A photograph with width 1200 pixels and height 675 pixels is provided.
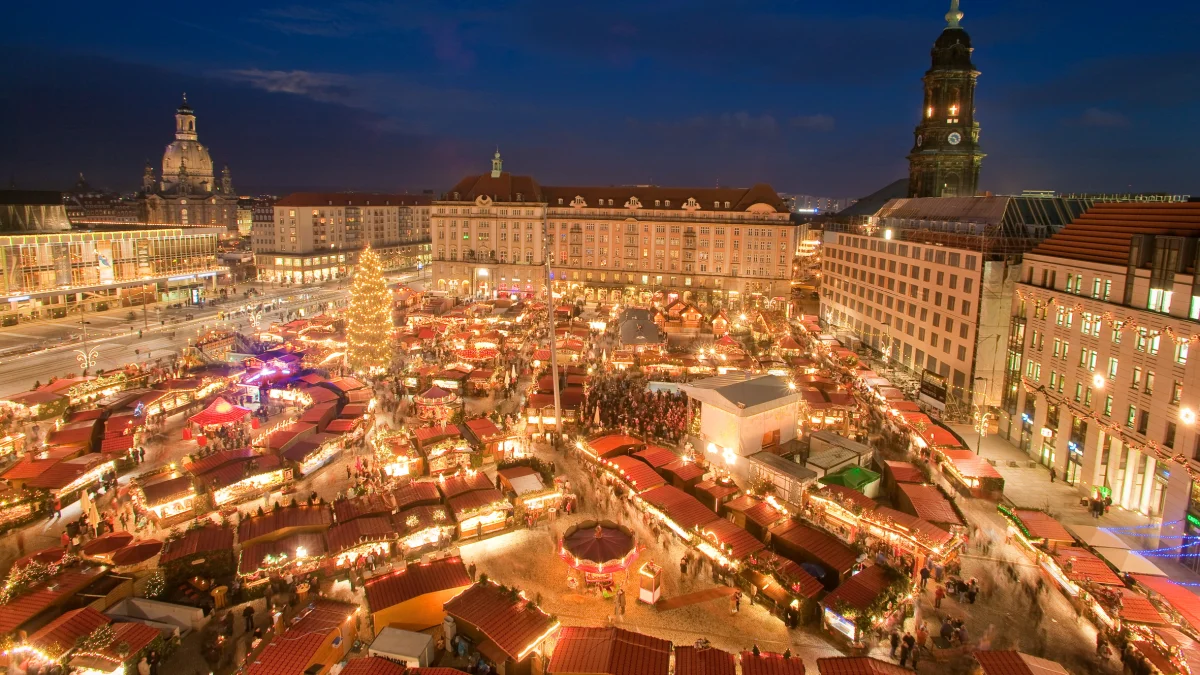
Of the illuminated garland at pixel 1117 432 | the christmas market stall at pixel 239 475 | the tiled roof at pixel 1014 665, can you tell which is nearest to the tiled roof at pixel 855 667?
the tiled roof at pixel 1014 665

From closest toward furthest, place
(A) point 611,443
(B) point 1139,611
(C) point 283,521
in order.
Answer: (B) point 1139,611 < (C) point 283,521 < (A) point 611,443

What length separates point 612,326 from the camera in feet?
180

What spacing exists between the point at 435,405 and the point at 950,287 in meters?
28.0

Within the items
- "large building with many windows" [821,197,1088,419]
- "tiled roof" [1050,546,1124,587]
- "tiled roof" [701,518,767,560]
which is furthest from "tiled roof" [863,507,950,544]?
"large building with many windows" [821,197,1088,419]

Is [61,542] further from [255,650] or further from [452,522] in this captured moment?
[452,522]

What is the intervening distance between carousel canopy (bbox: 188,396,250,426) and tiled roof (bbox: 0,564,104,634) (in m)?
11.7

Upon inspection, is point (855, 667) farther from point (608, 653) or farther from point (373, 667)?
point (373, 667)

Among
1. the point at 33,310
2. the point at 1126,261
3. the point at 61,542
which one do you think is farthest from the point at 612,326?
the point at 33,310

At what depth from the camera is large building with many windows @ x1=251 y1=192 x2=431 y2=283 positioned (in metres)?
87.0

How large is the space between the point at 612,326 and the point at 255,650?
138 feet

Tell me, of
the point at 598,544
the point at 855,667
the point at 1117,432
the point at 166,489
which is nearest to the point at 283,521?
the point at 166,489

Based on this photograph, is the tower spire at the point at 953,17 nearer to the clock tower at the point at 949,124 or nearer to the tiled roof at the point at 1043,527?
the clock tower at the point at 949,124

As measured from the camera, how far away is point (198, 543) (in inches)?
688

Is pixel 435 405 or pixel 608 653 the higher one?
pixel 435 405
